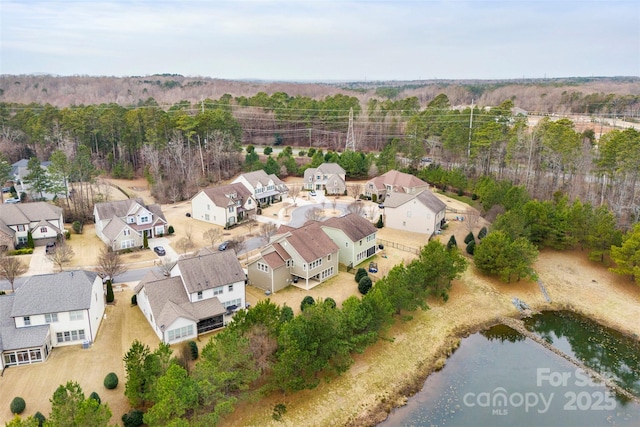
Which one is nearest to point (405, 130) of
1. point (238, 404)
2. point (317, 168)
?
point (317, 168)

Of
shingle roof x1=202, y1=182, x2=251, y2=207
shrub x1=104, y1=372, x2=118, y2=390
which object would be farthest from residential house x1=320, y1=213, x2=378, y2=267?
shrub x1=104, y1=372, x2=118, y2=390

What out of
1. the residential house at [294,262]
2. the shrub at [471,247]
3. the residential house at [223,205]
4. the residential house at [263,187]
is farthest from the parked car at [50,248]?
the shrub at [471,247]

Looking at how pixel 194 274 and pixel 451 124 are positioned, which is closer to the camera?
pixel 194 274

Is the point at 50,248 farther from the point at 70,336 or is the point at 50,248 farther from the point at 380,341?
the point at 380,341

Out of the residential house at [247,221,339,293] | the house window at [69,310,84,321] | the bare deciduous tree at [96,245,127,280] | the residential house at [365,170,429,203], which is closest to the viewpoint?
the house window at [69,310,84,321]

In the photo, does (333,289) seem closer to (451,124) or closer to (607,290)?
(607,290)

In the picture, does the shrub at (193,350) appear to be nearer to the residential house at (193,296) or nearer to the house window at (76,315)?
the residential house at (193,296)

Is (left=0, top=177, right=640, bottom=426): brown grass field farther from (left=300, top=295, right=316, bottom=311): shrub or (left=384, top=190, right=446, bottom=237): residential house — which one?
(left=384, top=190, right=446, bottom=237): residential house
